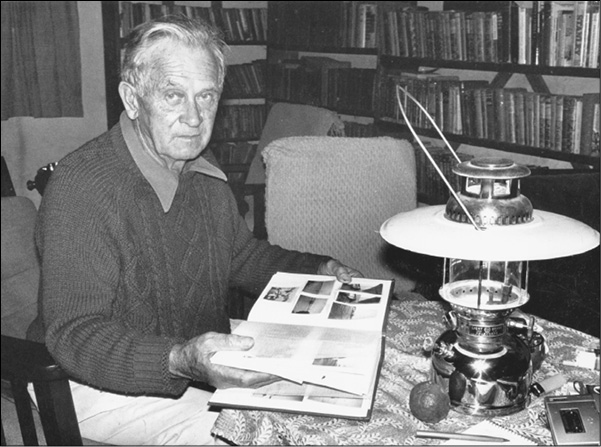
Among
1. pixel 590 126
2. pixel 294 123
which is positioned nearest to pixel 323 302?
pixel 590 126

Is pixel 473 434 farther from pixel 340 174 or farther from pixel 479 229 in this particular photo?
pixel 340 174

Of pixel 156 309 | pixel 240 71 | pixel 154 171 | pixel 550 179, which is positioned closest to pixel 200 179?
pixel 154 171

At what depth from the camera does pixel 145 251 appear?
5.49 feet

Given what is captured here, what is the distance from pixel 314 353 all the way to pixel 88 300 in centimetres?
52

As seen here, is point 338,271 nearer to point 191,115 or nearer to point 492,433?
point 191,115

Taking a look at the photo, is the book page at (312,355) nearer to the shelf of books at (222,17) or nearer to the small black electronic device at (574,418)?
the small black electronic device at (574,418)

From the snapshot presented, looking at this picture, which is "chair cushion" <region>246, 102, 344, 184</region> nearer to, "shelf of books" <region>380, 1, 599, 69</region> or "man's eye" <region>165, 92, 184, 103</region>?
"shelf of books" <region>380, 1, 599, 69</region>

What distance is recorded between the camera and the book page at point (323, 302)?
138 cm

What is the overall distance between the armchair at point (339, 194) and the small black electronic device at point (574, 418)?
1.41 m

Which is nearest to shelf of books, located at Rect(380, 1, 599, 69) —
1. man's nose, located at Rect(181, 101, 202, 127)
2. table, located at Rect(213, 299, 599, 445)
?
man's nose, located at Rect(181, 101, 202, 127)

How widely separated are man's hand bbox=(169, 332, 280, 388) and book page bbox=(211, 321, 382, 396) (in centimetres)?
2

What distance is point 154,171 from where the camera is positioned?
5.64 feet

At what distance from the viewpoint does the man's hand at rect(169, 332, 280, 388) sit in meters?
1.19

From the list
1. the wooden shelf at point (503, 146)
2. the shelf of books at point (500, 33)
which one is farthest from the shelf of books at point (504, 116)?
the shelf of books at point (500, 33)
